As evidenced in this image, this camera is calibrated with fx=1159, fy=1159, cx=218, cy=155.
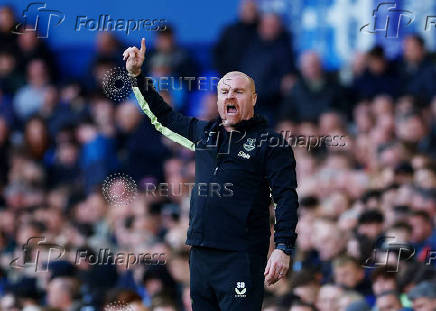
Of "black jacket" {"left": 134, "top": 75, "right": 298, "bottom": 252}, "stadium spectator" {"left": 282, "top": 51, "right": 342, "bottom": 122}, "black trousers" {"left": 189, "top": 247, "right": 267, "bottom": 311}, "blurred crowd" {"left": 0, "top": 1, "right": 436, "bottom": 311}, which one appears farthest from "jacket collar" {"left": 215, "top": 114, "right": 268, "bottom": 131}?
"stadium spectator" {"left": 282, "top": 51, "right": 342, "bottom": 122}

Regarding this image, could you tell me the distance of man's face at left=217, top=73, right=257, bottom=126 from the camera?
7.34 metres

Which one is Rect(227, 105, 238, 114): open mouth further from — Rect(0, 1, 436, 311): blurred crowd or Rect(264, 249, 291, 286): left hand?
Rect(0, 1, 436, 311): blurred crowd

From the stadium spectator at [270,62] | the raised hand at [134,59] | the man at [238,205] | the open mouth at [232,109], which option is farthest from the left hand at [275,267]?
the stadium spectator at [270,62]

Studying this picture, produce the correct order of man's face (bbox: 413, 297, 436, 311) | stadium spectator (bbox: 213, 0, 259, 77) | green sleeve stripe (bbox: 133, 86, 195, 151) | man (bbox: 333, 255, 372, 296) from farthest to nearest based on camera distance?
stadium spectator (bbox: 213, 0, 259, 77) → man (bbox: 333, 255, 372, 296) → man's face (bbox: 413, 297, 436, 311) → green sleeve stripe (bbox: 133, 86, 195, 151)

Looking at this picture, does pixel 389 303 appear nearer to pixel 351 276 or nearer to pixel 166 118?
pixel 351 276

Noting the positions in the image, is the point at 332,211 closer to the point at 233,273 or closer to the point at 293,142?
the point at 293,142

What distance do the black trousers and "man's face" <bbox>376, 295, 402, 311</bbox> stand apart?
6.83ft

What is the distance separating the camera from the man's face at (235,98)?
734 centimetres

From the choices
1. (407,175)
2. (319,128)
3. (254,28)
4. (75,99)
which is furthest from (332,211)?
(75,99)

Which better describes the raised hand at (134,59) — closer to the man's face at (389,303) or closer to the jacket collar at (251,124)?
the jacket collar at (251,124)

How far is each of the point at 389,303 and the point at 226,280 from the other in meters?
2.33

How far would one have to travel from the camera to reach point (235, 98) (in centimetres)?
734

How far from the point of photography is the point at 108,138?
13492 mm

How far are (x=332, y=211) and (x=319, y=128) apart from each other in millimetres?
1775
